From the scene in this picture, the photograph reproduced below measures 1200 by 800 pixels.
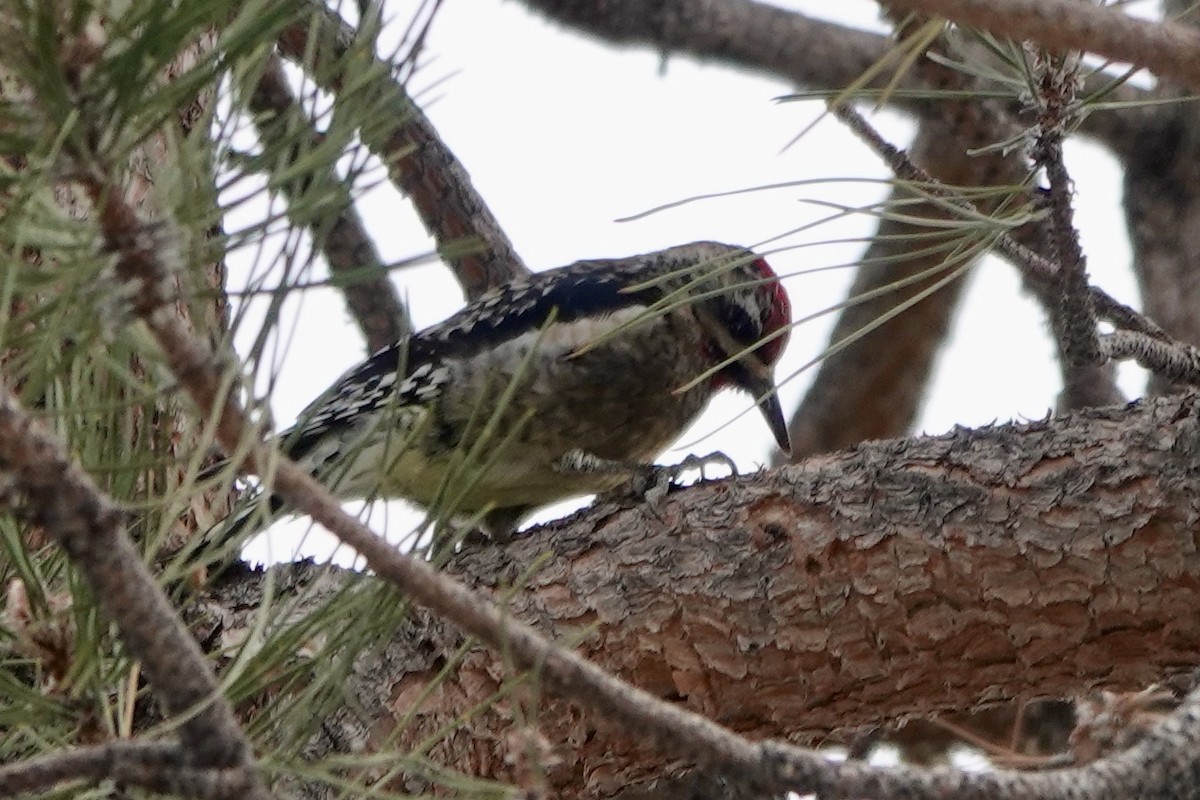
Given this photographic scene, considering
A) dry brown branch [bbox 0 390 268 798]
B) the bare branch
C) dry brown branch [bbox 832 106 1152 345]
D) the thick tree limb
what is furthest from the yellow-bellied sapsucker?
the bare branch

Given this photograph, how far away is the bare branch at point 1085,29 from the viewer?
987 millimetres

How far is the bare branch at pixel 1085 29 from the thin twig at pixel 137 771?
2.21 ft

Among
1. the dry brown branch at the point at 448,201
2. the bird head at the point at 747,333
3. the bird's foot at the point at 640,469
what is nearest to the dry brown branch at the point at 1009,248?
the bird's foot at the point at 640,469

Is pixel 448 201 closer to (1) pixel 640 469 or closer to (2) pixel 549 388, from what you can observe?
(2) pixel 549 388

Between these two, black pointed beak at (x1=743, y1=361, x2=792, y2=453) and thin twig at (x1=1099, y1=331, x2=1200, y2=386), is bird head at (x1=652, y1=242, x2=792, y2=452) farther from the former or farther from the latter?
thin twig at (x1=1099, y1=331, x2=1200, y2=386)

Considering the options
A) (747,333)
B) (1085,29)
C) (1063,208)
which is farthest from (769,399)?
(1085,29)

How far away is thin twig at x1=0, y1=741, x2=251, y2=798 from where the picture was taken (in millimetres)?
1037

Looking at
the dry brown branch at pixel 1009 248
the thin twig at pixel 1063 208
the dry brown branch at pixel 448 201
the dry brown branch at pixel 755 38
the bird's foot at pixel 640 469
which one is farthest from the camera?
the dry brown branch at pixel 755 38

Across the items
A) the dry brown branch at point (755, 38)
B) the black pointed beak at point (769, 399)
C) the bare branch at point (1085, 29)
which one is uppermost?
the dry brown branch at point (755, 38)

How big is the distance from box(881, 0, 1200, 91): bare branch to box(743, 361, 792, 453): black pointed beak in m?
2.16

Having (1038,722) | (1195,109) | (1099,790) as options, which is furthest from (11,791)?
(1195,109)

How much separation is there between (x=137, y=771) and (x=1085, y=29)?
786 mm

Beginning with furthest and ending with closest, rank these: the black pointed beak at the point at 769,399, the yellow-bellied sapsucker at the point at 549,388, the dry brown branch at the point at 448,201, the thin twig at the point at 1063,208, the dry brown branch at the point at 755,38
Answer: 1. the dry brown branch at the point at 755,38
2. the black pointed beak at the point at 769,399
3. the dry brown branch at the point at 448,201
4. the yellow-bellied sapsucker at the point at 549,388
5. the thin twig at the point at 1063,208

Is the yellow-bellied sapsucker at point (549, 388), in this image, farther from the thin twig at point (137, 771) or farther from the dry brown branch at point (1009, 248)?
the thin twig at point (137, 771)
